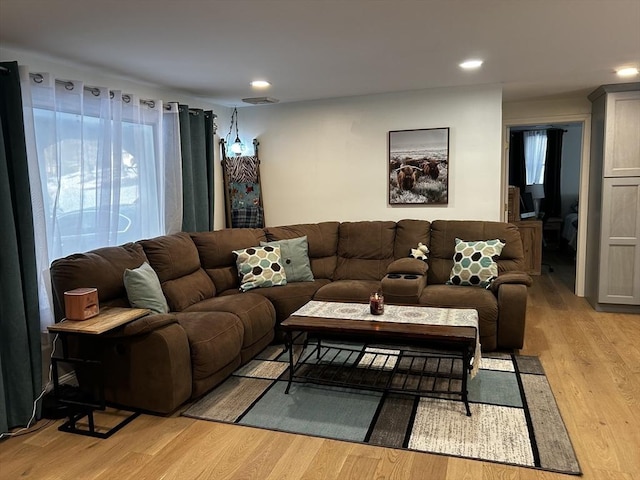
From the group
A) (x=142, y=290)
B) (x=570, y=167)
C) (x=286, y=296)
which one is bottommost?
(x=286, y=296)

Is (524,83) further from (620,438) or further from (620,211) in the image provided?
(620,438)

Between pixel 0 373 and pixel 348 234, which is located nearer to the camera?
pixel 0 373

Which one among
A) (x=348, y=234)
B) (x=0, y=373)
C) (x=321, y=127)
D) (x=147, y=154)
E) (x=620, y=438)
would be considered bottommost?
(x=620, y=438)

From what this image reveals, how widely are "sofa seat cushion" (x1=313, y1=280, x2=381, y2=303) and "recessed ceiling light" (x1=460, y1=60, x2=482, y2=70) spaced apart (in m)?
1.92

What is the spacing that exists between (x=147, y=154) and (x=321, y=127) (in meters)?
1.88

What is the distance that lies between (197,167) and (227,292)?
1.30 metres

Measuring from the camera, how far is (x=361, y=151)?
5.00 m

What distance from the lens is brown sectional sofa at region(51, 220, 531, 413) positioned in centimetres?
283

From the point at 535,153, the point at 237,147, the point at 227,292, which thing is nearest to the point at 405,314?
the point at 227,292

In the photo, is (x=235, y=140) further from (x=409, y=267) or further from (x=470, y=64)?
(x=470, y=64)

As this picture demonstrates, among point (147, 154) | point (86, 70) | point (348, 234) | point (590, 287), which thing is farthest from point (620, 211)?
point (86, 70)

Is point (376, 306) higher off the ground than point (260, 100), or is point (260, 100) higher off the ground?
point (260, 100)

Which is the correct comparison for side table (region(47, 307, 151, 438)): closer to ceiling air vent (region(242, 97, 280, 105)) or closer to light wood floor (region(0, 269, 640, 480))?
light wood floor (region(0, 269, 640, 480))

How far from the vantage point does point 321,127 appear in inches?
201
